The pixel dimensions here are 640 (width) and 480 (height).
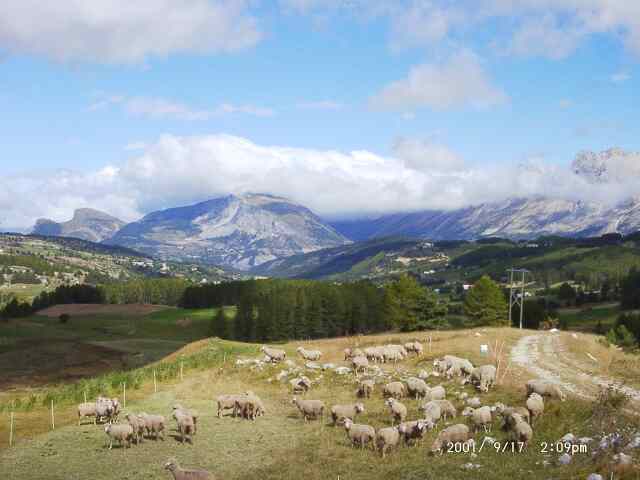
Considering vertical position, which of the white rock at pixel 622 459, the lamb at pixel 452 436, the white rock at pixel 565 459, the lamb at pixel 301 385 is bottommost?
the lamb at pixel 301 385

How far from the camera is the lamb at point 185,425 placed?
1447 inches

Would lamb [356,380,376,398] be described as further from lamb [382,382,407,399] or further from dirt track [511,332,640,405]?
dirt track [511,332,640,405]

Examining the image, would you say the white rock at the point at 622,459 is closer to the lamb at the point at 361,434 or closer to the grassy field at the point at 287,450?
the grassy field at the point at 287,450

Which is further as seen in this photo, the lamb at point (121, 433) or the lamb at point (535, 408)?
the lamb at point (121, 433)

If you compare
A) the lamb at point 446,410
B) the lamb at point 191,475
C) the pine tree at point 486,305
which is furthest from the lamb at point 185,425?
the pine tree at point 486,305

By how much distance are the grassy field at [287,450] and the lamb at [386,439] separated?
56cm

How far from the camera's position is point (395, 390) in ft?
147

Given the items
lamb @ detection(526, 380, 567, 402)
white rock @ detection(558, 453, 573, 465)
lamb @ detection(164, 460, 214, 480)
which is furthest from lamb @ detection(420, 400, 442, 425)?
lamb @ detection(164, 460, 214, 480)

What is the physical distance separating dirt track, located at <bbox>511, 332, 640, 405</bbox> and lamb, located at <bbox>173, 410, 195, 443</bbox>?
25695 mm

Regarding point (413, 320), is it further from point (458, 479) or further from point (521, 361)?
point (458, 479)

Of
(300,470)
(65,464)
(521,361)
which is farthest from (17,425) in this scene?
(521,361)

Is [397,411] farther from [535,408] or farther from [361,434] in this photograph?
[535,408]

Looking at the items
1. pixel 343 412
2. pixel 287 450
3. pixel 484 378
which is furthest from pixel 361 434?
pixel 484 378

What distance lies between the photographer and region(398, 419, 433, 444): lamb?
3284 cm
